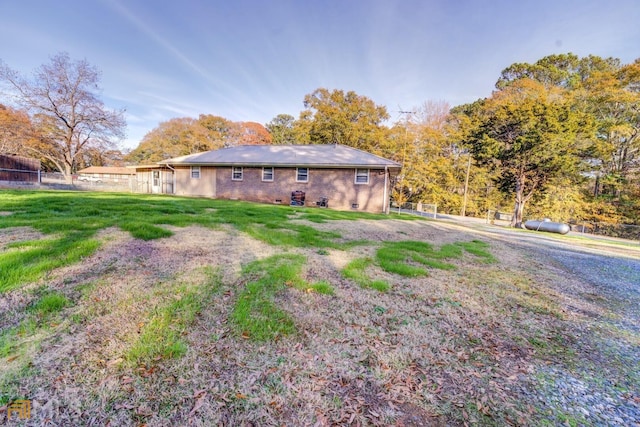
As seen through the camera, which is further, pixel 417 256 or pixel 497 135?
pixel 497 135

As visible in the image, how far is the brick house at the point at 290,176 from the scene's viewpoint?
570 inches

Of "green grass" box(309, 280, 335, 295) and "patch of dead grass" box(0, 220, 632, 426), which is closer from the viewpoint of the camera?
"patch of dead grass" box(0, 220, 632, 426)

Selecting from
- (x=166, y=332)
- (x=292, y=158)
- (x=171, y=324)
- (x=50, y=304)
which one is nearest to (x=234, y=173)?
(x=292, y=158)

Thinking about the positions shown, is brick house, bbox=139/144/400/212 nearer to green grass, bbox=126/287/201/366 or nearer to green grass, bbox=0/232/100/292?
green grass, bbox=0/232/100/292

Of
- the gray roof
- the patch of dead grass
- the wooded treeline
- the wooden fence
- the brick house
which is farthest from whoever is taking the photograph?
the wooded treeline

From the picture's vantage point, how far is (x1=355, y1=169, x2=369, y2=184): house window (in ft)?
47.3

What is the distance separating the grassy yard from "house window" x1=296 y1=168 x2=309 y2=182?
36.7ft

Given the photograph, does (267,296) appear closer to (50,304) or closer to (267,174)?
(50,304)

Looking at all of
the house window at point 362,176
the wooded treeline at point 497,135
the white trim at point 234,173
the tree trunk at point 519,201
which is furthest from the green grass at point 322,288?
the tree trunk at point 519,201

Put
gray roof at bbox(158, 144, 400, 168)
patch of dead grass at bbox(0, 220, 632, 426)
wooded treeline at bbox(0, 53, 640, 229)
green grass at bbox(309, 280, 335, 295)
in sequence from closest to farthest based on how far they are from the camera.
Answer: patch of dead grass at bbox(0, 220, 632, 426) → green grass at bbox(309, 280, 335, 295) → gray roof at bbox(158, 144, 400, 168) → wooded treeline at bbox(0, 53, 640, 229)

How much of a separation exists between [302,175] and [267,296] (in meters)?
12.8

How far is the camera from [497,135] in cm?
1933

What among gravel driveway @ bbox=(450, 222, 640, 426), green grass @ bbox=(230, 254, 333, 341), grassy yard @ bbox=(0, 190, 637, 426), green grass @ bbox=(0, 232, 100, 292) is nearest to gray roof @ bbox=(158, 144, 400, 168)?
grassy yard @ bbox=(0, 190, 637, 426)

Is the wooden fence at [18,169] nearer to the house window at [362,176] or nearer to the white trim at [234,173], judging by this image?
the white trim at [234,173]
